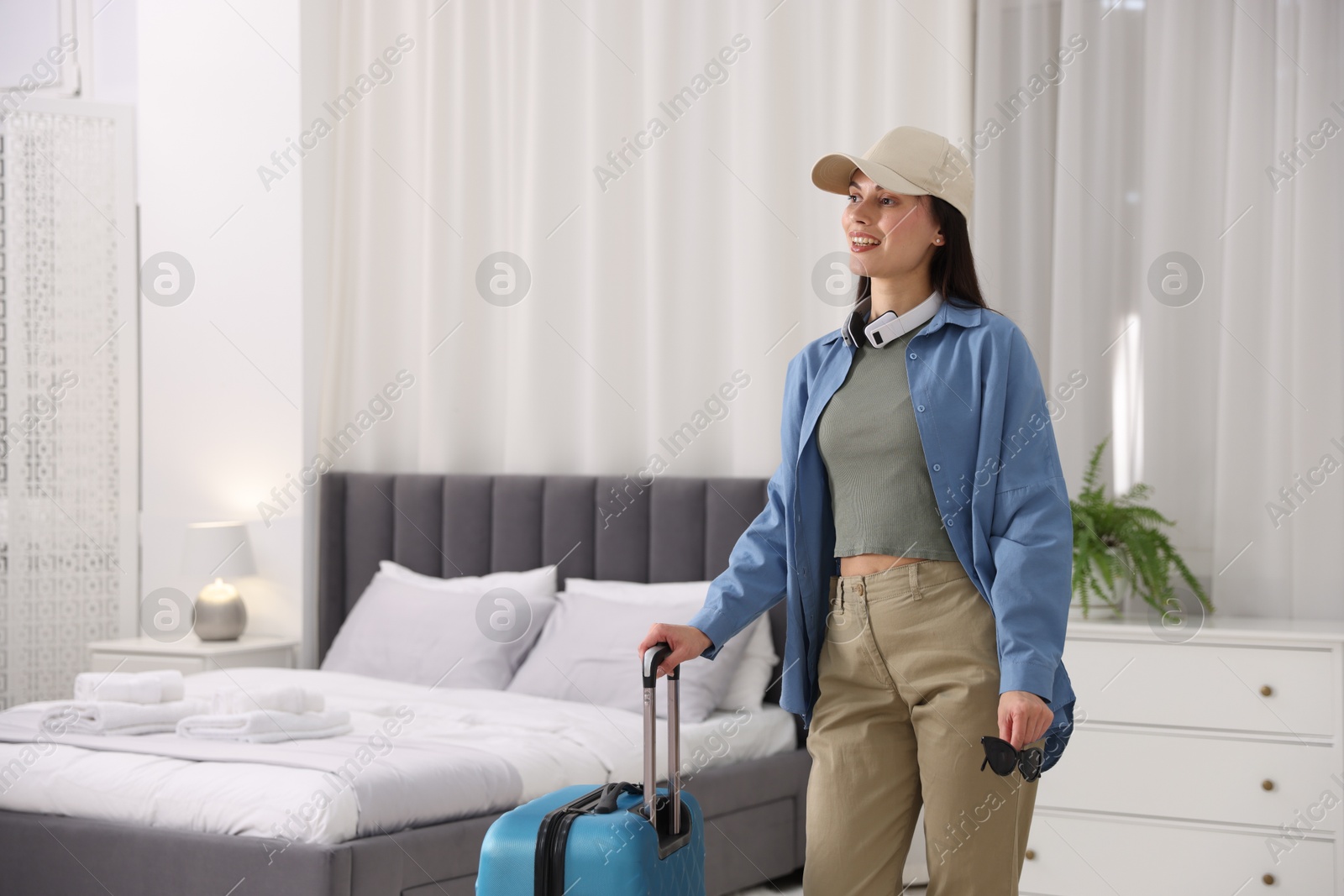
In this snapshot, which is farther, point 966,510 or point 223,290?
point 223,290

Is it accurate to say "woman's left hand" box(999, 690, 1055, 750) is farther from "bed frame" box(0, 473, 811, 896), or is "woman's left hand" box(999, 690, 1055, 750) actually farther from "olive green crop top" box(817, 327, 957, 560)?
"bed frame" box(0, 473, 811, 896)

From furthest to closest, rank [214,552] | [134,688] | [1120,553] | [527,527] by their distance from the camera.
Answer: [214,552]
[527,527]
[1120,553]
[134,688]

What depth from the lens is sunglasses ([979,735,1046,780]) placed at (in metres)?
1.31

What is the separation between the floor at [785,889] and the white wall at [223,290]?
1901mm

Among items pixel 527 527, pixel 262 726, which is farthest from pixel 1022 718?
pixel 527 527

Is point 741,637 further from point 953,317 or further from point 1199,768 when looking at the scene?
point 953,317

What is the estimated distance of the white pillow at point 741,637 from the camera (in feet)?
10.8

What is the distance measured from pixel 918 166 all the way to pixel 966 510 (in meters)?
0.44

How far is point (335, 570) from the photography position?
4227 mm

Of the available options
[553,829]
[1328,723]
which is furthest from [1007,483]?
[1328,723]

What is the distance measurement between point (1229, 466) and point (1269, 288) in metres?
0.47

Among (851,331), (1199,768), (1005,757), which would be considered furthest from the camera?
(1199,768)

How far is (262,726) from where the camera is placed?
270 centimetres

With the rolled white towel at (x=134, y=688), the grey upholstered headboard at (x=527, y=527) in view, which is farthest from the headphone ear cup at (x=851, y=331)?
the rolled white towel at (x=134, y=688)
